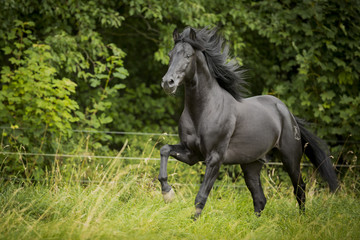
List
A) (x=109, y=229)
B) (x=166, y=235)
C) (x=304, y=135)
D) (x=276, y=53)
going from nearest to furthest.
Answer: (x=109, y=229) < (x=166, y=235) < (x=304, y=135) < (x=276, y=53)

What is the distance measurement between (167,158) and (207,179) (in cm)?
47

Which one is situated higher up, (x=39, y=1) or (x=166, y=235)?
(x=39, y=1)

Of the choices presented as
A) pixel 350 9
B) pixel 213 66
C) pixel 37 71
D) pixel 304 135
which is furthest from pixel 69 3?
pixel 350 9

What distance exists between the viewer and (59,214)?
161 inches

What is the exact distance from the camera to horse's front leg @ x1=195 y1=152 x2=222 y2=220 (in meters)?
4.61

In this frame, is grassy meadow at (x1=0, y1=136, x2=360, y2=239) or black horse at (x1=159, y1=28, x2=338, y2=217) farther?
black horse at (x1=159, y1=28, x2=338, y2=217)

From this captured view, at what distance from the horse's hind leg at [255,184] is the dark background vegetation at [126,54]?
216 centimetres

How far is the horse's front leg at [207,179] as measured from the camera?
4605 millimetres

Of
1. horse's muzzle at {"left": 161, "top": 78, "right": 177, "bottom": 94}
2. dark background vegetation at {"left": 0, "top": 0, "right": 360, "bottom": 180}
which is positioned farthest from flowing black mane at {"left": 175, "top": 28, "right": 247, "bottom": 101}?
dark background vegetation at {"left": 0, "top": 0, "right": 360, "bottom": 180}

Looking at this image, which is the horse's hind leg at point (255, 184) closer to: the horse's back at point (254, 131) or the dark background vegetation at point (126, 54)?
the horse's back at point (254, 131)

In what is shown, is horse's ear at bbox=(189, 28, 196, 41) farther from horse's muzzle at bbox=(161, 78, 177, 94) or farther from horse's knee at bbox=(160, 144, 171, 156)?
horse's knee at bbox=(160, 144, 171, 156)

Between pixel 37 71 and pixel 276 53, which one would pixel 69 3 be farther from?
pixel 276 53

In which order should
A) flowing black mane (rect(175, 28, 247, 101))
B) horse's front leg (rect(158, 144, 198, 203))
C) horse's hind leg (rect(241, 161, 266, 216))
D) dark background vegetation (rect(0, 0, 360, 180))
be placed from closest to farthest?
horse's front leg (rect(158, 144, 198, 203)), flowing black mane (rect(175, 28, 247, 101)), horse's hind leg (rect(241, 161, 266, 216)), dark background vegetation (rect(0, 0, 360, 180))

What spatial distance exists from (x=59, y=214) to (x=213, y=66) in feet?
7.55
